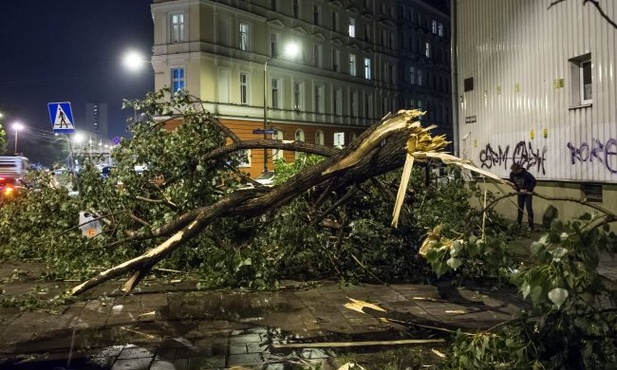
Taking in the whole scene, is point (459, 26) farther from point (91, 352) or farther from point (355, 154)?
point (91, 352)

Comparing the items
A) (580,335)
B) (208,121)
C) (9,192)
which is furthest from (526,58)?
(9,192)

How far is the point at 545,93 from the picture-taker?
12.4 metres

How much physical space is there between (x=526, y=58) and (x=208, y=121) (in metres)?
8.20

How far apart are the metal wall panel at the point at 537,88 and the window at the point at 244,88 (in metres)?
21.0

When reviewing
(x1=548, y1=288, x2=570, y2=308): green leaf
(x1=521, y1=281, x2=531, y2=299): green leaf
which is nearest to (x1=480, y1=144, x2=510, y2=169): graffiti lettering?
(x1=521, y1=281, x2=531, y2=299): green leaf

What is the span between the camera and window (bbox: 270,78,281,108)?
38344mm

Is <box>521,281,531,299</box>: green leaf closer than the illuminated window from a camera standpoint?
Yes

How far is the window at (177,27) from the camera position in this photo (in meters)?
33.5

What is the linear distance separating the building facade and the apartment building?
10.6 metres

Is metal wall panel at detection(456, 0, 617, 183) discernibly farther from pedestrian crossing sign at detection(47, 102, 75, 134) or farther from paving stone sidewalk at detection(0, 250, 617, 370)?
pedestrian crossing sign at detection(47, 102, 75, 134)

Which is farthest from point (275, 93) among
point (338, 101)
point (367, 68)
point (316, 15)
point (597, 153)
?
point (597, 153)

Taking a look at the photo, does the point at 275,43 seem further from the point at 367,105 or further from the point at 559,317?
the point at 559,317

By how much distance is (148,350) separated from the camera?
515 centimetres

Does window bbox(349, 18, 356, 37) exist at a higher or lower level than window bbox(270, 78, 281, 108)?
higher
